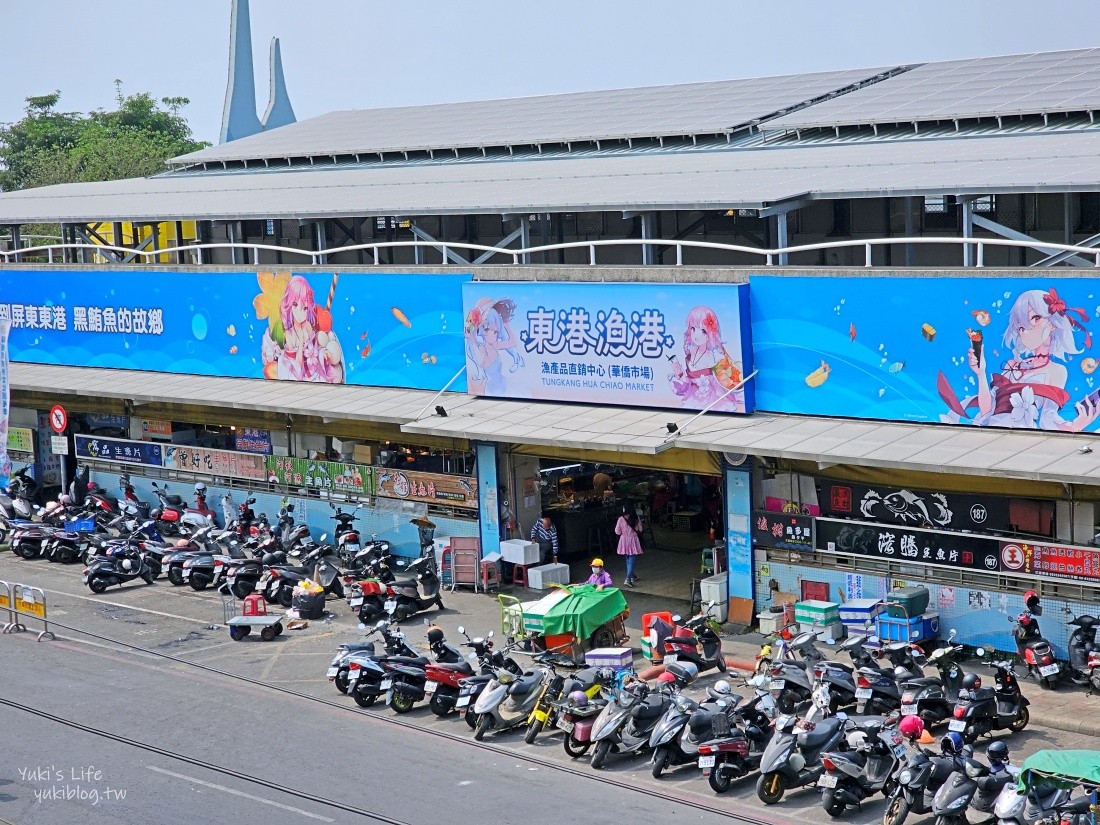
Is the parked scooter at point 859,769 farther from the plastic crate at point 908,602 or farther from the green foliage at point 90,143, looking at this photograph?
the green foliage at point 90,143

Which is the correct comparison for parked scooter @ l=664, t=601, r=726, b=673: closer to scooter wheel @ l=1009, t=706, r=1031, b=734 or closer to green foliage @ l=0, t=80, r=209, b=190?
scooter wheel @ l=1009, t=706, r=1031, b=734

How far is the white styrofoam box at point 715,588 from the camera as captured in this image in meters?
26.6

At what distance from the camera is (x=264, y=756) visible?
2066 cm

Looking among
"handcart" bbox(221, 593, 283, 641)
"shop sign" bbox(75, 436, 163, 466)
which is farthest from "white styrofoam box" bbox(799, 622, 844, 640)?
"shop sign" bbox(75, 436, 163, 466)

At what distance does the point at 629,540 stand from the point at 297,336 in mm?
9628

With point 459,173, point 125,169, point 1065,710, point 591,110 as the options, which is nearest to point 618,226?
point 459,173

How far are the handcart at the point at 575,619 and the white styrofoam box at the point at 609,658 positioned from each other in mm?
982

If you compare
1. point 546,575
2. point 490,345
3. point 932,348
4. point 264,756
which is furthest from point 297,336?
point 932,348

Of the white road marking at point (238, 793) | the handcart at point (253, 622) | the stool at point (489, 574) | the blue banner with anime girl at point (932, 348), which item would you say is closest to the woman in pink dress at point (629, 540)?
the stool at point (489, 574)

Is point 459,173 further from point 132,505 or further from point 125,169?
point 125,169

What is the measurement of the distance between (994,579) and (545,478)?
11.5 meters

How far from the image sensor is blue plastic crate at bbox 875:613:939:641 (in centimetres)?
2380

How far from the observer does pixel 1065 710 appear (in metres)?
21.2

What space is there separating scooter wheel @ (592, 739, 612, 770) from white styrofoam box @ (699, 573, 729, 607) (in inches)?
275
